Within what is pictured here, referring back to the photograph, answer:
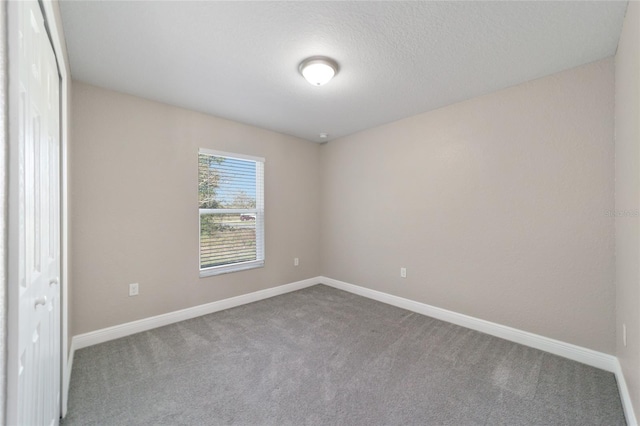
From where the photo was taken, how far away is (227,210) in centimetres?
348

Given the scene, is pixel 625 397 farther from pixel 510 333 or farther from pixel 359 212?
pixel 359 212

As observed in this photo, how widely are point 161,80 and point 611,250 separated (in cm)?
398

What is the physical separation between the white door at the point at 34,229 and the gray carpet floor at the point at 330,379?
24.2 inches

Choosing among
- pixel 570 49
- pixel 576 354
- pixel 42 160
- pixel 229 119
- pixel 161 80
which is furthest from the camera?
pixel 229 119

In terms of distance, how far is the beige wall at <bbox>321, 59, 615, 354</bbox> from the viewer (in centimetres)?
217

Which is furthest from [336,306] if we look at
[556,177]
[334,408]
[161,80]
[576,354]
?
[161,80]

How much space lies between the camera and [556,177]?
233cm

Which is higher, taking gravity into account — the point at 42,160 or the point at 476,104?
the point at 476,104

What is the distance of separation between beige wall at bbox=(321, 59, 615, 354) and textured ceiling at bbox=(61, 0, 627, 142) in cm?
32

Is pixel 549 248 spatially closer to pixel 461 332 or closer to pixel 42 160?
pixel 461 332

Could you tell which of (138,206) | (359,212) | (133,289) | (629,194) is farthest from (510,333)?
(138,206)

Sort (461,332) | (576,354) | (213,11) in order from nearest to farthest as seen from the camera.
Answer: (213,11), (576,354), (461,332)

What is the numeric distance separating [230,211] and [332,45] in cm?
233

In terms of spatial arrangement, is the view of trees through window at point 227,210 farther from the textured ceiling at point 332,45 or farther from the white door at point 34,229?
the white door at point 34,229
